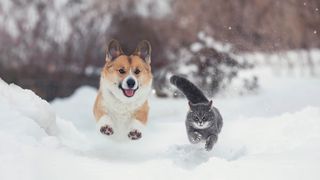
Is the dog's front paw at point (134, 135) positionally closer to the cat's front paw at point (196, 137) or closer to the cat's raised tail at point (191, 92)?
the cat's front paw at point (196, 137)

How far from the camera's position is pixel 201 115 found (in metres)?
6.67

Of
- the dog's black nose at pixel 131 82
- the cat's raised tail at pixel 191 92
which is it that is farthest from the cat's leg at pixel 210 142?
the dog's black nose at pixel 131 82

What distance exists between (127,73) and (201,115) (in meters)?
0.97

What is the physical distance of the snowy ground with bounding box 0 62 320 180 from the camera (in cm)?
497

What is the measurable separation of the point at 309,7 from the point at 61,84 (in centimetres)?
578

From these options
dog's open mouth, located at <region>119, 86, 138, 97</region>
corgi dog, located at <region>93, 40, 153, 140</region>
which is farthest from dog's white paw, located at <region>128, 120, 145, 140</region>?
dog's open mouth, located at <region>119, 86, 138, 97</region>

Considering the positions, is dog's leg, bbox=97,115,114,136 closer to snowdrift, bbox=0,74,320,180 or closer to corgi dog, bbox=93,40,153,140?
corgi dog, bbox=93,40,153,140

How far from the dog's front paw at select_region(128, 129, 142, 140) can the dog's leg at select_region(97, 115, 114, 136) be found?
7.2 inches

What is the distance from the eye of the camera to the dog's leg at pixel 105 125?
6.36m

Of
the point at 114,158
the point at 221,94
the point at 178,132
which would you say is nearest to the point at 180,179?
the point at 114,158

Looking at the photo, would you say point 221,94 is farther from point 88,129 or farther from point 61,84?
point 88,129

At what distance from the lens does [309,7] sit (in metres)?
14.9

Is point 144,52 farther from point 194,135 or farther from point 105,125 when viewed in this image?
point 194,135

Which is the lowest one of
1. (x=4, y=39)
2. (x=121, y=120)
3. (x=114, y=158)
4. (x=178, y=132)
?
(x=114, y=158)
